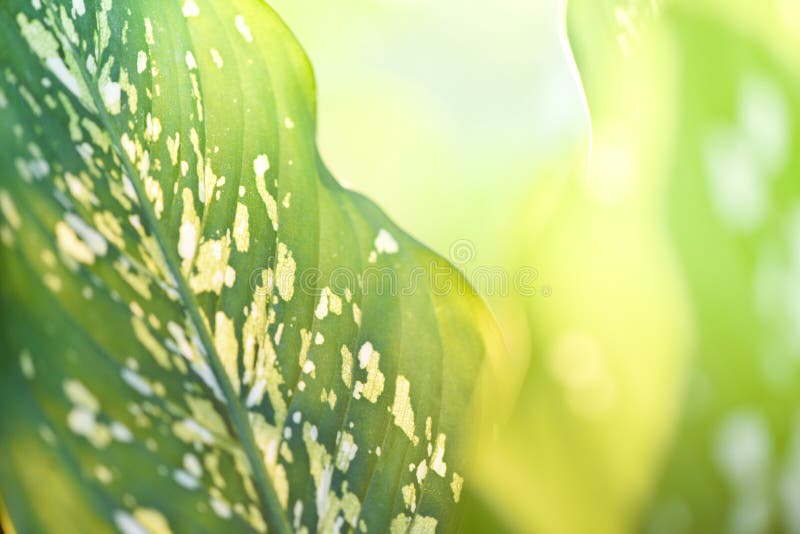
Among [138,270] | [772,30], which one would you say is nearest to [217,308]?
[138,270]

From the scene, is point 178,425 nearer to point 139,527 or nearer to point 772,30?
point 139,527

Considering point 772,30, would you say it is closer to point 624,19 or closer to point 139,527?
point 624,19

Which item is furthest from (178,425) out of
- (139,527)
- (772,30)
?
(772,30)
